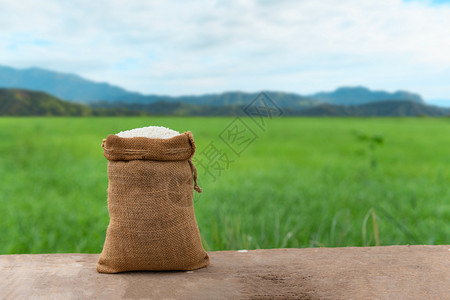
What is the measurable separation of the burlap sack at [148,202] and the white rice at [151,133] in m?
0.06

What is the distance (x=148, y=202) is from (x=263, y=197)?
2164 millimetres

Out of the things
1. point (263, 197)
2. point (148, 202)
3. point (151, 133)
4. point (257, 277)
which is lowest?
point (263, 197)

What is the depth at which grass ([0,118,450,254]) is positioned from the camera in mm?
2463

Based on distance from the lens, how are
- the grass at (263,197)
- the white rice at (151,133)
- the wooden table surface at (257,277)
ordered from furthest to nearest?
1. the grass at (263,197)
2. the white rice at (151,133)
3. the wooden table surface at (257,277)

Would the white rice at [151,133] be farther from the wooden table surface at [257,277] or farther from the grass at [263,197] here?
the wooden table surface at [257,277]

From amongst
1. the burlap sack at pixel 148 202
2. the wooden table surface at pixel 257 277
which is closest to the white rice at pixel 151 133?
the burlap sack at pixel 148 202

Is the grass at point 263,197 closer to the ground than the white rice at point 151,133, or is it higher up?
closer to the ground

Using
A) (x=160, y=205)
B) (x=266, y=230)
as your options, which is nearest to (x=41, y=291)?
(x=160, y=205)

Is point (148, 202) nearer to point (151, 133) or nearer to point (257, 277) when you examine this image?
point (151, 133)

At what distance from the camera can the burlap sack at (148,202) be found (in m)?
1.36

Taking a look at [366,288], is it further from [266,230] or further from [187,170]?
[266,230]

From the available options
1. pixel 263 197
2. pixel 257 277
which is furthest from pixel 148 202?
pixel 263 197

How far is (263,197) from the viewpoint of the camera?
11.2 ft

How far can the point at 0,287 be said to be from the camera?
132cm
